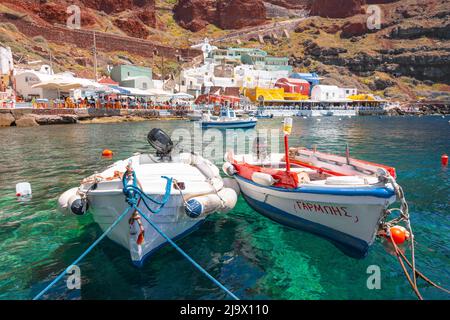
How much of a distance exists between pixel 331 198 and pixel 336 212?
0.39 meters

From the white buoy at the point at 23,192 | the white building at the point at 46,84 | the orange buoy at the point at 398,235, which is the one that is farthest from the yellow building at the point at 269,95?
the orange buoy at the point at 398,235

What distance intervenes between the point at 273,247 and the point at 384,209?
9.03 ft

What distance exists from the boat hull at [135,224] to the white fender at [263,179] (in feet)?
8.11

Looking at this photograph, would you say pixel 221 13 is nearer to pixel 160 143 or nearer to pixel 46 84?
pixel 46 84

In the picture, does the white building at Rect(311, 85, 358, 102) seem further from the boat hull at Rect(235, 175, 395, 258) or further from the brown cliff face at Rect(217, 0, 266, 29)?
the boat hull at Rect(235, 175, 395, 258)

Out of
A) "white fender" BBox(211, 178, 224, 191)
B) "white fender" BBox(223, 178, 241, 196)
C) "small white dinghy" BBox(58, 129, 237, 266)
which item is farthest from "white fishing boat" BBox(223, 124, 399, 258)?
"small white dinghy" BBox(58, 129, 237, 266)

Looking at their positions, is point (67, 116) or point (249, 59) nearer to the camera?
point (67, 116)

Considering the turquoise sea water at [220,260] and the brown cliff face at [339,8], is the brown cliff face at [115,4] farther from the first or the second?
the turquoise sea water at [220,260]

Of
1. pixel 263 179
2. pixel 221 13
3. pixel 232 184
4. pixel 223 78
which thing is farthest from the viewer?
pixel 221 13

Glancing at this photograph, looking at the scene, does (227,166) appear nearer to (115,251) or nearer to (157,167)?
(157,167)

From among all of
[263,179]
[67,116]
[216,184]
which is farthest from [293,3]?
[216,184]

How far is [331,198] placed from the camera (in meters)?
7.00

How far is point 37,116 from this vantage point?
38.2 m
